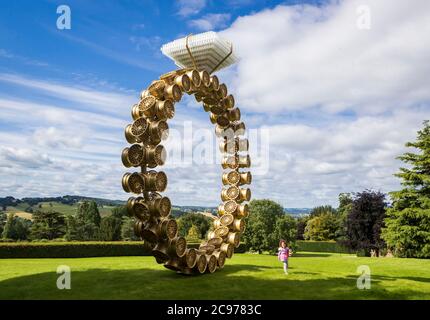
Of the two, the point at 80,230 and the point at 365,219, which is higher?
the point at 365,219

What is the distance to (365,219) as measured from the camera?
4531cm

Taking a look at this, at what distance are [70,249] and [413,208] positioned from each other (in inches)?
1188

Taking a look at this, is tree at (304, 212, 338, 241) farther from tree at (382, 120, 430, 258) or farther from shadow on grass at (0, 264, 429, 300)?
shadow on grass at (0, 264, 429, 300)

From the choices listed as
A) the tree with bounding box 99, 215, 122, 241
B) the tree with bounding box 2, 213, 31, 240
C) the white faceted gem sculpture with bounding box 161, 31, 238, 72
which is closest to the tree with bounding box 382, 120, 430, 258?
the white faceted gem sculpture with bounding box 161, 31, 238, 72

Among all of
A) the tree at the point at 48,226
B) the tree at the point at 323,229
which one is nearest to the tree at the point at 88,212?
the tree at the point at 48,226

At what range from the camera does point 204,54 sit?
52.4 ft

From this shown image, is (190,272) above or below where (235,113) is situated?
below

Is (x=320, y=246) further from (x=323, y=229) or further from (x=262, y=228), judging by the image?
(x=262, y=228)

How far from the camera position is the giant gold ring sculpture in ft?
44.5

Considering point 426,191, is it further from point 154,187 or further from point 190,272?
point 154,187

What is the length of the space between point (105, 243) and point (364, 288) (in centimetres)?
2837

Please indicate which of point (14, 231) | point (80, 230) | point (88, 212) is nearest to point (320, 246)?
point (88, 212)

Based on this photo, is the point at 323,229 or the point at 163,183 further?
the point at 323,229
